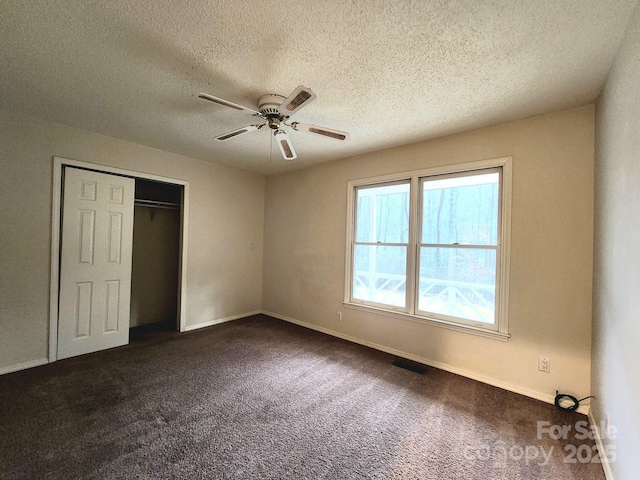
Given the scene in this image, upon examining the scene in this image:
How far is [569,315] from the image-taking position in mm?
2271

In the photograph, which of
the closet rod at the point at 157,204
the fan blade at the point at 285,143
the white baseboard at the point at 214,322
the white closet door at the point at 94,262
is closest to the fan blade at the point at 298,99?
the fan blade at the point at 285,143

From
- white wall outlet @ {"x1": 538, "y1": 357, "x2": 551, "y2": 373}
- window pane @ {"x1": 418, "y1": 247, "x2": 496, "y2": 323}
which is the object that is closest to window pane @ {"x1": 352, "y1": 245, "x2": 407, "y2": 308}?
window pane @ {"x1": 418, "y1": 247, "x2": 496, "y2": 323}

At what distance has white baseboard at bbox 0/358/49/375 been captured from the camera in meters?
2.62

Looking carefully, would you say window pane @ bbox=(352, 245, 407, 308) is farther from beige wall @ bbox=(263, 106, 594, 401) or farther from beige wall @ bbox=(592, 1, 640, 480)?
beige wall @ bbox=(592, 1, 640, 480)

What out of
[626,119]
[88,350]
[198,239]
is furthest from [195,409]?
[626,119]

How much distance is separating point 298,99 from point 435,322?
261cm

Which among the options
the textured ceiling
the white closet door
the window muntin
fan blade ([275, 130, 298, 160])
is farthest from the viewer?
the window muntin

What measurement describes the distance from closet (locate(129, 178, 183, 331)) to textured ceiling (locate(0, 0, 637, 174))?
5.35ft

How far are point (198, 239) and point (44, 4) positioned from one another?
299 cm

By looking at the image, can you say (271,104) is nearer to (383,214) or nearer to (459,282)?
(383,214)

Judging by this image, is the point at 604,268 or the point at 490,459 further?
the point at 604,268

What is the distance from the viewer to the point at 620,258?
1533mm

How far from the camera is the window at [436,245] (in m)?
2.69

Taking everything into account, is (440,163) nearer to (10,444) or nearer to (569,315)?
(569,315)
